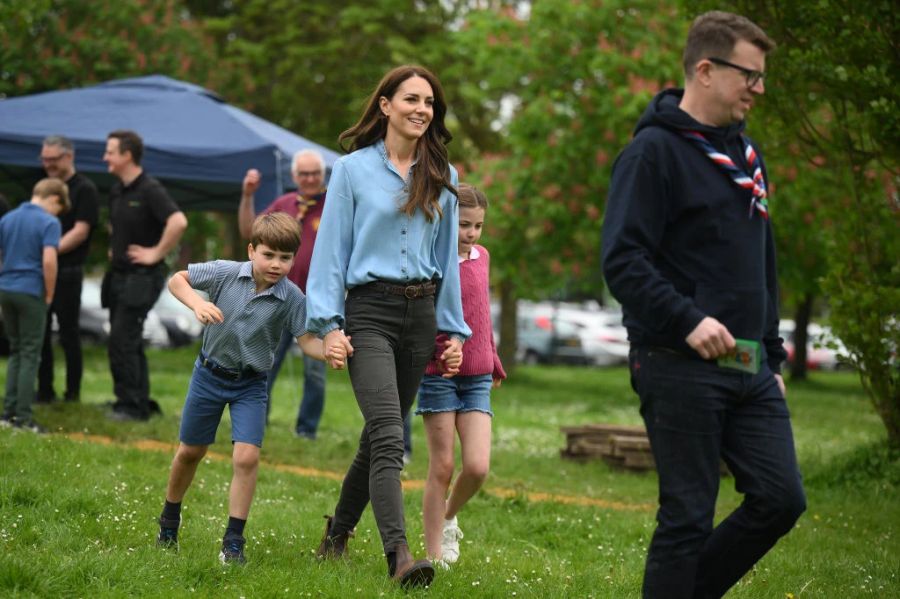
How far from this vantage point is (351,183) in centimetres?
493

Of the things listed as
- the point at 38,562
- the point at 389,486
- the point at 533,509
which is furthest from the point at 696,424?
the point at 533,509

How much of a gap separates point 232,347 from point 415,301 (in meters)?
0.88

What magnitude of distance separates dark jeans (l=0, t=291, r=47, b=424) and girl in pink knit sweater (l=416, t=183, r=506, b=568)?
A: 172 inches

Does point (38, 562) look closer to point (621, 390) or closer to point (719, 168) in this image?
point (719, 168)

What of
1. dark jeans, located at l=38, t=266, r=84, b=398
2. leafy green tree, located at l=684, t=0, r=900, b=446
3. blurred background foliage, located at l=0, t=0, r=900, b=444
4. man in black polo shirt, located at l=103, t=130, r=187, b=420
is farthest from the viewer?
dark jeans, located at l=38, t=266, r=84, b=398

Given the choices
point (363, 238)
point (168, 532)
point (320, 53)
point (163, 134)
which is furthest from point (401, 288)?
point (320, 53)

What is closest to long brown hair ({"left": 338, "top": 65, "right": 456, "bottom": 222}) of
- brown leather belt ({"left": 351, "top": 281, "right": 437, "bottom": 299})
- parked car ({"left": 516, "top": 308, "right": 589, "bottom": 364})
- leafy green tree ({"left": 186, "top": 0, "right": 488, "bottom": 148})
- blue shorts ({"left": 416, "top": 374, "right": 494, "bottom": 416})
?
brown leather belt ({"left": 351, "top": 281, "right": 437, "bottom": 299})

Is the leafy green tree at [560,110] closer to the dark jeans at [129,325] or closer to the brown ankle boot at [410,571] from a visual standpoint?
the dark jeans at [129,325]

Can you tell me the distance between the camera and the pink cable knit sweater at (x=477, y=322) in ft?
18.0

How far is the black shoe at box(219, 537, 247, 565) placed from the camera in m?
5.12

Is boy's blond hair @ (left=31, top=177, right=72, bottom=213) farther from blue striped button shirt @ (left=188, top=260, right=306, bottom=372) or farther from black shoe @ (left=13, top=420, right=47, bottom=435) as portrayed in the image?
blue striped button shirt @ (left=188, top=260, right=306, bottom=372)

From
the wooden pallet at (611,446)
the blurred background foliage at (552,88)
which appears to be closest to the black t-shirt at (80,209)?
the blurred background foliage at (552,88)

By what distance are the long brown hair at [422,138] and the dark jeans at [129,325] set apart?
5191mm

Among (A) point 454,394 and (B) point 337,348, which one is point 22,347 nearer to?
(A) point 454,394
